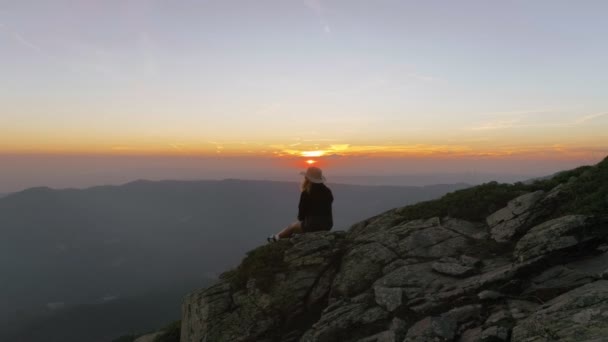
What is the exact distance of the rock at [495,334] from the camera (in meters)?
9.74

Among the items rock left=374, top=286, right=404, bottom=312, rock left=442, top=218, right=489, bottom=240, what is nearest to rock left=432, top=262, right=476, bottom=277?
rock left=374, top=286, right=404, bottom=312

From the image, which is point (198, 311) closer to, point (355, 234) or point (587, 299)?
point (355, 234)

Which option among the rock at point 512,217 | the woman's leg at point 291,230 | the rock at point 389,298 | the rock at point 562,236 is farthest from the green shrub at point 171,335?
the rock at point 562,236

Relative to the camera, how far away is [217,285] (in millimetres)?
19234

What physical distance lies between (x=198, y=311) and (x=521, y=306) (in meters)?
13.7

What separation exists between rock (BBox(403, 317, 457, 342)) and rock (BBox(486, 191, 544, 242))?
5.64 metres

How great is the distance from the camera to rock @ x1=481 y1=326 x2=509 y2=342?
9.74 metres

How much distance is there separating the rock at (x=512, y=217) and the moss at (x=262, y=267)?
31.7 ft

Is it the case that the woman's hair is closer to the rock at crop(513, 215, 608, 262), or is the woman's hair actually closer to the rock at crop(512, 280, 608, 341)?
the rock at crop(513, 215, 608, 262)

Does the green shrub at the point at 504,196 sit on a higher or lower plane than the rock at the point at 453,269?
higher

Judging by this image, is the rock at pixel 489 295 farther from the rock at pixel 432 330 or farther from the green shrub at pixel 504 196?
the green shrub at pixel 504 196

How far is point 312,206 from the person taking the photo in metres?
21.0

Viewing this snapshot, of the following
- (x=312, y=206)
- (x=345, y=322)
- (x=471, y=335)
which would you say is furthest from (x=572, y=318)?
(x=312, y=206)

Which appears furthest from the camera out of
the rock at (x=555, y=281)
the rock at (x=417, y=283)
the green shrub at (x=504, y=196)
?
the green shrub at (x=504, y=196)
